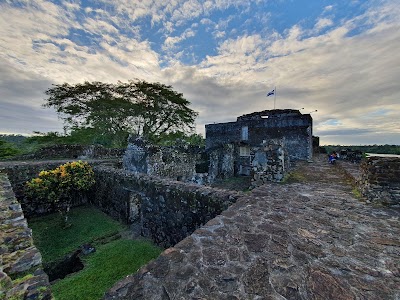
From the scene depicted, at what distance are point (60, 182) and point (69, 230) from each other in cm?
177

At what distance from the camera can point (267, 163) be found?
6586mm

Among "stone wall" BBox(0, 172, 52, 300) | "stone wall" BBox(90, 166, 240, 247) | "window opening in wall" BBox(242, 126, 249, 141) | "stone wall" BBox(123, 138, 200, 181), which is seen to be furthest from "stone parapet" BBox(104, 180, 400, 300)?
"window opening in wall" BBox(242, 126, 249, 141)

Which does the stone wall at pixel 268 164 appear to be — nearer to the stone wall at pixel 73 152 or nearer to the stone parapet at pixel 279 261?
the stone parapet at pixel 279 261

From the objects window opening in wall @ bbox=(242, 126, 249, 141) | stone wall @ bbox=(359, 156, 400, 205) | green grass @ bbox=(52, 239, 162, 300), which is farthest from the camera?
window opening in wall @ bbox=(242, 126, 249, 141)

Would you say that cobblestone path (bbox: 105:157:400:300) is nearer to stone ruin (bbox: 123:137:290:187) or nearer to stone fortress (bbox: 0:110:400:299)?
stone fortress (bbox: 0:110:400:299)

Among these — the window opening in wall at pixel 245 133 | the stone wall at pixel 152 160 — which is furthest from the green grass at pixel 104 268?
the window opening in wall at pixel 245 133

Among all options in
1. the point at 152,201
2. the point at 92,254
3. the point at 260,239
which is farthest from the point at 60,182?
the point at 260,239

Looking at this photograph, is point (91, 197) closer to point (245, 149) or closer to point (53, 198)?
point (53, 198)

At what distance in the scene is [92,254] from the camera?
5.21 m

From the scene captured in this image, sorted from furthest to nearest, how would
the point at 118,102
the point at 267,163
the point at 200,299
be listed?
the point at 118,102, the point at 267,163, the point at 200,299

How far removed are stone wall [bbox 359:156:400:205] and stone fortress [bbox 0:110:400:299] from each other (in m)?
0.02

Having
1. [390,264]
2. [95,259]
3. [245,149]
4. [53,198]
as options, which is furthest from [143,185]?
[245,149]

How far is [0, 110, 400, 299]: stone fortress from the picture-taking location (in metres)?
1.83

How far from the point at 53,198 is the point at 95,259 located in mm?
3520
